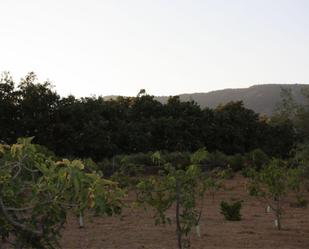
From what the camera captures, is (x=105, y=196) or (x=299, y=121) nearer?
(x=105, y=196)

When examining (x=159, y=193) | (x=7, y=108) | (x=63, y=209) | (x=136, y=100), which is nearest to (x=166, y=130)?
(x=136, y=100)

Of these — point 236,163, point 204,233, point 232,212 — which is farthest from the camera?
point 236,163

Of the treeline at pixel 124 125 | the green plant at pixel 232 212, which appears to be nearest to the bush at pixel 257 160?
the treeline at pixel 124 125

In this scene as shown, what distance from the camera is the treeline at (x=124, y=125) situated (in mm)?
30312

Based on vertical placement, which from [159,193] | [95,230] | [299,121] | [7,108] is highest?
[7,108]

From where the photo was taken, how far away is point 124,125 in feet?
111

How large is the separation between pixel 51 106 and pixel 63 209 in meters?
28.5

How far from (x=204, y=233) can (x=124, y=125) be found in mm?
22249

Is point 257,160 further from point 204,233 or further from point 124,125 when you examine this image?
point 204,233

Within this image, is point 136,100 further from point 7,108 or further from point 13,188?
point 13,188

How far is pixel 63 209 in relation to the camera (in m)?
3.14

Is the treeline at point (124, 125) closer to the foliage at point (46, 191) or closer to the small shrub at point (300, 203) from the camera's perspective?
the small shrub at point (300, 203)

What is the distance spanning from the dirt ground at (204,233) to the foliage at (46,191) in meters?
7.41

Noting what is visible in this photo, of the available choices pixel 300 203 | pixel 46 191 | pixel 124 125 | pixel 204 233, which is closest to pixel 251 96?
pixel 124 125
